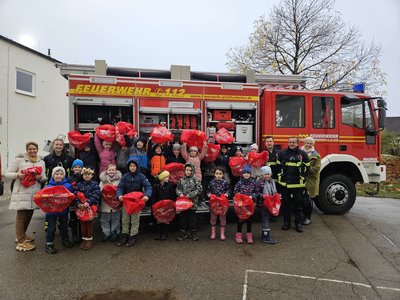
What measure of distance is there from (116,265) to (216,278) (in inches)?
54.4

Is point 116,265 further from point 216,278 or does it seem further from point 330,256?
point 330,256

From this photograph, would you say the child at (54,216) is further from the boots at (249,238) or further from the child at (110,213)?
the boots at (249,238)

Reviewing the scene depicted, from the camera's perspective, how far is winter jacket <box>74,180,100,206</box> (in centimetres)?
464

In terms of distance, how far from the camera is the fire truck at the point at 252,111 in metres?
5.72

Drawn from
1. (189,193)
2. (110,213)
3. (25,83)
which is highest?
(25,83)

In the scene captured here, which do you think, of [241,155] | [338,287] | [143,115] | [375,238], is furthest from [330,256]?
[143,115]

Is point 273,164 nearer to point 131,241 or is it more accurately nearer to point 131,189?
point 131,189

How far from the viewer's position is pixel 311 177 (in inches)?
235

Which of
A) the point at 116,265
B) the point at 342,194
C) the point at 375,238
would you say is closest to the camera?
the point at 116,265

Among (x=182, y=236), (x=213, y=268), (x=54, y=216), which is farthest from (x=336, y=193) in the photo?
(x=54, y=216)

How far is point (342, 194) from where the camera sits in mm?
6562

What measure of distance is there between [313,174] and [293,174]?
69 centimetres

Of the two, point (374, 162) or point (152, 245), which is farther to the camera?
point (374, 162)

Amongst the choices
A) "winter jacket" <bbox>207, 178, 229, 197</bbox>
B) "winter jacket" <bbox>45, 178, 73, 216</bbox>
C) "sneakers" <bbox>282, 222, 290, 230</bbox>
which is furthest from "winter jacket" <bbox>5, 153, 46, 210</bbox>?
"sneakers" <bbox>282, 222, 290, 230</bbox>
